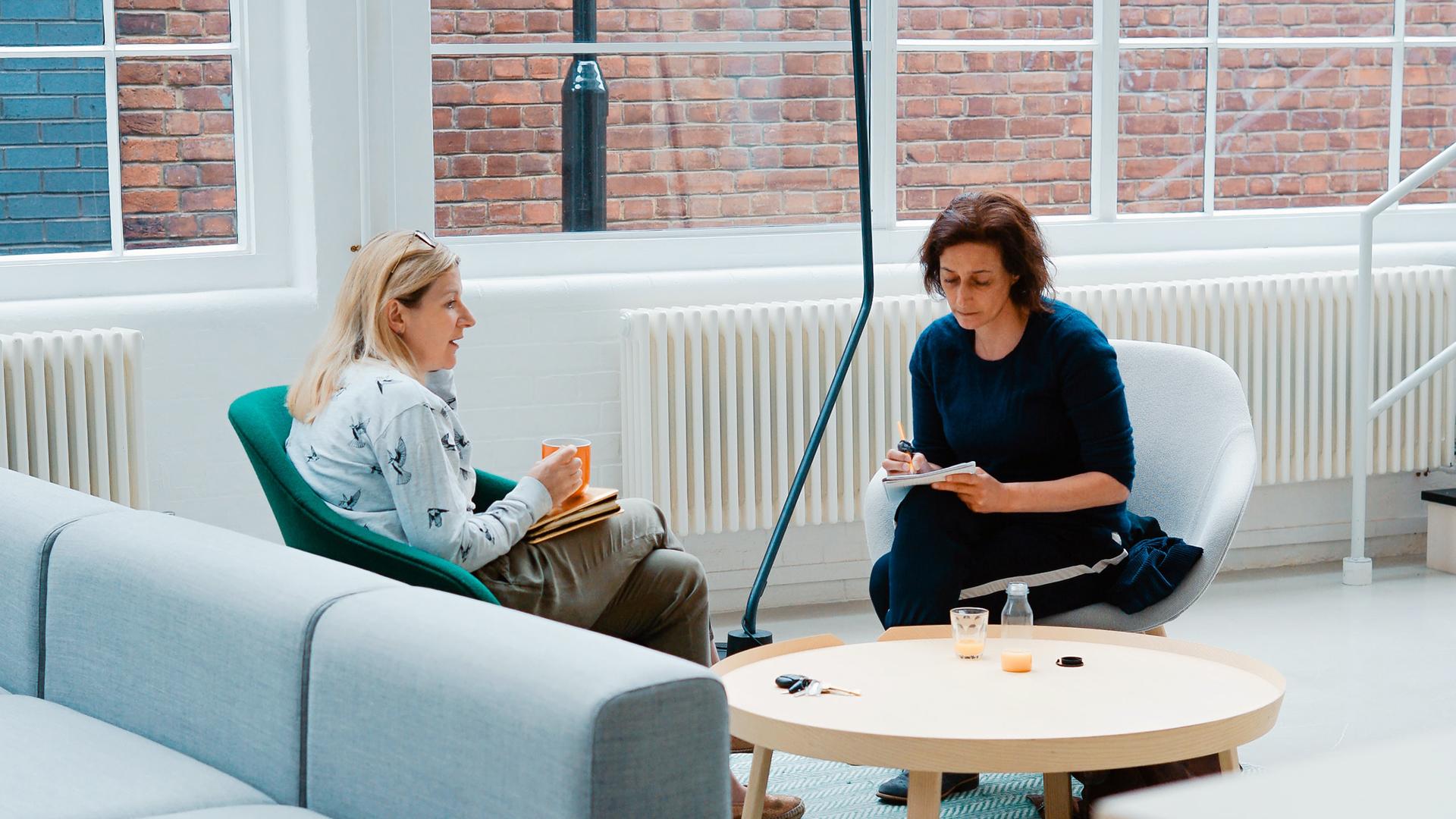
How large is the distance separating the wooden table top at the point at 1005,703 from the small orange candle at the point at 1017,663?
0.04ft

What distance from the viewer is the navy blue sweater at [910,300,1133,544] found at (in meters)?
2.92

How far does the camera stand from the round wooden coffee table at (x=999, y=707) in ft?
6.86

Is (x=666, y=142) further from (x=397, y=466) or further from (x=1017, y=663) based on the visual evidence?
(x=1017, y=663)

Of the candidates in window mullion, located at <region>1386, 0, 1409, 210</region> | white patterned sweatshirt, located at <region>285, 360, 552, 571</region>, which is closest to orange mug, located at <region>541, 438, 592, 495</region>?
white patterned sweatshirt, located at <region>285, 360, 552, 571</region>

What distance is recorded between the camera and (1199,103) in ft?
15.8

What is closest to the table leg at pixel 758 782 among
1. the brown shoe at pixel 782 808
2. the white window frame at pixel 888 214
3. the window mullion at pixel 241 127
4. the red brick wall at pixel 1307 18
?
the brown shoe at pixel 782 808

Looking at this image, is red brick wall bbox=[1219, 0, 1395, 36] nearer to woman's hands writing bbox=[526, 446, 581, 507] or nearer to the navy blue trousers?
the navy blue trousers

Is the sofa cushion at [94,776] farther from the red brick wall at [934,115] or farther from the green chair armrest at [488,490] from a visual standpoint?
the red brick wall at [934,115]

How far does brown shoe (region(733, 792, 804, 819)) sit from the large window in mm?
2063

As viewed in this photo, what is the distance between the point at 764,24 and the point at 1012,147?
85 cm

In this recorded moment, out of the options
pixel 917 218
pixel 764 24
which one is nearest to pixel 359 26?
pixel 764 24

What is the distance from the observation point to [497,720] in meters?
1.47

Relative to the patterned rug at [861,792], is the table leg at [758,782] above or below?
above

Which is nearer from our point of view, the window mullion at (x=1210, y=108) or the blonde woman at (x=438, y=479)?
the blonde woman at (x=438, y=479)
